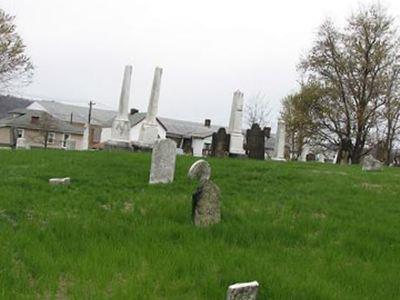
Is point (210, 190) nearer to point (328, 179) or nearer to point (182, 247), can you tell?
point (182, 247)

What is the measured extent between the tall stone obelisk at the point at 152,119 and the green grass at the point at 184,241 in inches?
431

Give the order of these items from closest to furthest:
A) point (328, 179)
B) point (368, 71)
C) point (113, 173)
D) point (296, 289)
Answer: point (296, 289), point (113, 173), point (328, 179), point (368, 71)

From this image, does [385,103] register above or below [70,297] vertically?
above

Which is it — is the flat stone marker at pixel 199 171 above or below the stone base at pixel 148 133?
below

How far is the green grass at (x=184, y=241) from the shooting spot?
5484 millimetres

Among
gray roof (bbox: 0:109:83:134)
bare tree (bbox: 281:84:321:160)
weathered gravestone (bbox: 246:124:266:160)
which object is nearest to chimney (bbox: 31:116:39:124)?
gray roof (bbox: 0:109:83:134)

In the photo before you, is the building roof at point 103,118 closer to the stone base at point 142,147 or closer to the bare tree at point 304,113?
the bare tree at point 304,113

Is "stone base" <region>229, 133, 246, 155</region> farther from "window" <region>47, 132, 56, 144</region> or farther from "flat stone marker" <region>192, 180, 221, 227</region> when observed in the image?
"window" <region>47, 132, 56, 144</region>

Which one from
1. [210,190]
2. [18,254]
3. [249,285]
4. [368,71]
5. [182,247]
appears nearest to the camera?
[249,285]

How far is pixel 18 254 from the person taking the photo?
19.9 ft

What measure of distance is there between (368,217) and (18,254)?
5414mm

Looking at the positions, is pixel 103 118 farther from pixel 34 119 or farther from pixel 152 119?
pixel 152 119

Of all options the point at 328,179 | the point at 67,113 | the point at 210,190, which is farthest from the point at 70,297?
the point at 67,113

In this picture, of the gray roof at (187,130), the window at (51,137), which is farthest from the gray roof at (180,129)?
the window at (51,137)
